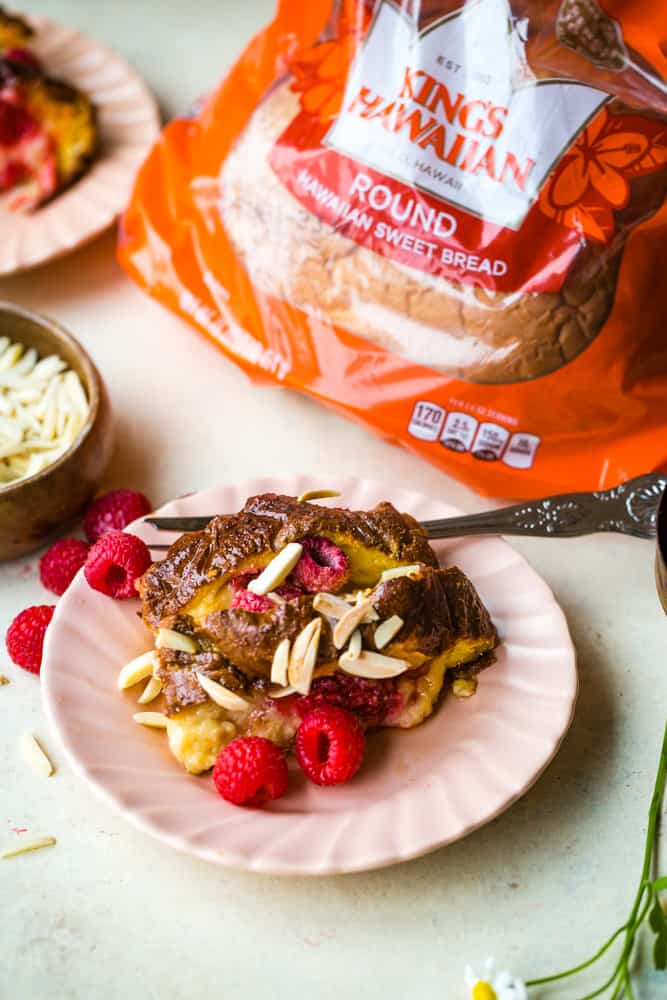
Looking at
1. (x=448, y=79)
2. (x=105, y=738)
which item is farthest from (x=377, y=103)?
(x=105, y=738)

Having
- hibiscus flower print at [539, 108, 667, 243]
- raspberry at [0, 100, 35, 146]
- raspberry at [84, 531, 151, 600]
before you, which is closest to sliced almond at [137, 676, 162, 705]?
raspberry at [84, 531, 151, 600]

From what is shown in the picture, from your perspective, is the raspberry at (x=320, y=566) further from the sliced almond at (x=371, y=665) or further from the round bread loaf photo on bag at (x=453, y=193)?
the round bread loaf photo on bag at (x=453, y=193)

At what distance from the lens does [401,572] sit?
1060 mm

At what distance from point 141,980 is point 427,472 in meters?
0.77

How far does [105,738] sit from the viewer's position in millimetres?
1008

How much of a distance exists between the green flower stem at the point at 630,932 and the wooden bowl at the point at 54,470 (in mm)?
733

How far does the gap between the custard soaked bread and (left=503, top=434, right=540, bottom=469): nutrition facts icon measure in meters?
0.32

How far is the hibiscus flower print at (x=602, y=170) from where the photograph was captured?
1233 millimetres

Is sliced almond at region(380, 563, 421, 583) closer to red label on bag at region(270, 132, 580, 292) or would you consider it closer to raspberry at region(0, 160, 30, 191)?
red label on bag at region(270, 132, 580, 292)

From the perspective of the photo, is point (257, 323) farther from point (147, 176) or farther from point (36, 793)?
point (36, 793)

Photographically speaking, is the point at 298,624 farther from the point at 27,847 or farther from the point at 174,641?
the point at 27,847

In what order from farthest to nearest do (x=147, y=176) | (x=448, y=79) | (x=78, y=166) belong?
1. (x=78, y=166)
2. (x=147, y=176)
3. (x=448, y=79)

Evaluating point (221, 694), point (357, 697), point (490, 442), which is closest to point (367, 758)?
point (357, 697)

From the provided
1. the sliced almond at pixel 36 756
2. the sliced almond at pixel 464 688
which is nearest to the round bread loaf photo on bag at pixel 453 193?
the sliced almond at pixel 464 688
